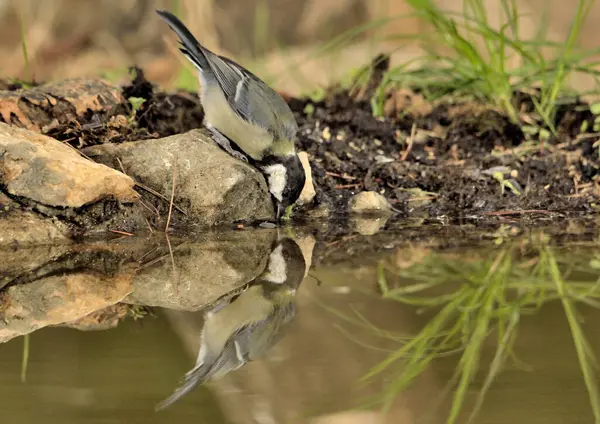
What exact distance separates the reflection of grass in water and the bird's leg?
1480 mm

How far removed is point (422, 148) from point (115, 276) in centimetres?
264

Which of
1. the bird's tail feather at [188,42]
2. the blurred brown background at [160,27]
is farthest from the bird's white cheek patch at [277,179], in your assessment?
the blurred brown background at [160,27]

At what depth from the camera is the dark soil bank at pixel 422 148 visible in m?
4.42

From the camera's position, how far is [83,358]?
78.8 inches

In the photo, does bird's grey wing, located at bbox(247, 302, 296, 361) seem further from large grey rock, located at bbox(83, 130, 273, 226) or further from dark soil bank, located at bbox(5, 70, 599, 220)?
dark soil bank, located at bbox(5, 70, 599, 220)

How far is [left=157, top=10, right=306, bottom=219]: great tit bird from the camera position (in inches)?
170

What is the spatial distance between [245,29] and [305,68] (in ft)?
8.96

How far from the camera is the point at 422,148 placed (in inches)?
201

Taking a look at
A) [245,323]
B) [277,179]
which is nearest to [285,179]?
[277,179]

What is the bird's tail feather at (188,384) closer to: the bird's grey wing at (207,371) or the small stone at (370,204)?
the bird's grey wing at (207,371)

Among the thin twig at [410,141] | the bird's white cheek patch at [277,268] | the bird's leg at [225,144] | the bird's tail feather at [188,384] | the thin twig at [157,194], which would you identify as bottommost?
the bird's tail feather at [188,384]

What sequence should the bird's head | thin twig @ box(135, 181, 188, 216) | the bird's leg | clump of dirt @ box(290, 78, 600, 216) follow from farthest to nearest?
1. clump of dirt @ box(290, 78, 600, 216)
2. the bird's leg
3. the bird's head
4. thin twig @ box(135, 181, 188, 216)

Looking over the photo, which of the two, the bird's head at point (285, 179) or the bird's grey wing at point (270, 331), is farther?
the bird's head at point (285, 179)

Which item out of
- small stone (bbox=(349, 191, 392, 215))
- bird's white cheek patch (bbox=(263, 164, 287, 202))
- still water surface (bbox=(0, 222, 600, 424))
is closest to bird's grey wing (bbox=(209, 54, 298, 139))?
bird's white cheek patch (bbox=(263, 164, 287, 202))
